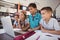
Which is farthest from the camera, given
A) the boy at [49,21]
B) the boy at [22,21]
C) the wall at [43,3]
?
the boy at [22,21]

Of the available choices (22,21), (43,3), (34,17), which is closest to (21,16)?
(22,21)

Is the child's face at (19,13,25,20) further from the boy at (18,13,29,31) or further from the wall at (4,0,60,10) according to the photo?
the wall at (4,0,60,10)

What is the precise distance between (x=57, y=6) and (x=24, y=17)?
497mm

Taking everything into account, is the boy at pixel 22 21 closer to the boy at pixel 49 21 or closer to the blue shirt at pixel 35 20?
the blue shirt at pixel 35 20

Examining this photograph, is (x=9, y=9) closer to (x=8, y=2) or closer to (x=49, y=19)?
(x=8, y=2)

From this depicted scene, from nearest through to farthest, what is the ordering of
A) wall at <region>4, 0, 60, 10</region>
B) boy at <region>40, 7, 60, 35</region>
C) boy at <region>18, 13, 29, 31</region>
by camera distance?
boy at <region>40, 7, 60, 35</region> → wall at <region>4, 0, 60, 10</region> → boy at <region>18, 13, 29, 31</region>

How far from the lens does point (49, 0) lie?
1414 millimetres

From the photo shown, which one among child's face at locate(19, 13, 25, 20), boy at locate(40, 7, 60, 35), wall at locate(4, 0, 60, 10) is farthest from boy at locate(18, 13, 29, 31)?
boy at locate(40, 7, 60, 35)

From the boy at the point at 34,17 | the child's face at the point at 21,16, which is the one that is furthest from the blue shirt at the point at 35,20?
the child's face at the point at 21,16

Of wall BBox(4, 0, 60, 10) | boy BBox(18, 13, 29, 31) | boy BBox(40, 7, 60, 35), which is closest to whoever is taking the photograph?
boy BBox(40, 7, 60, 35)

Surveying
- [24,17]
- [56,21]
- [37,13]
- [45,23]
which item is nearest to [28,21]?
[24,17]

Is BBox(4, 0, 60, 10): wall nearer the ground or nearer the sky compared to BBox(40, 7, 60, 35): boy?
nearer the sky

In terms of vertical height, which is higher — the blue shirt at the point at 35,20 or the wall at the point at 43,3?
the wall at the point at 43,3

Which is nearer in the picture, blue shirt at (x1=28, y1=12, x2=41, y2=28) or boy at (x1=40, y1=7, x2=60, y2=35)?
boy at (x1=40, y1=7, x2=60, y2=35)
